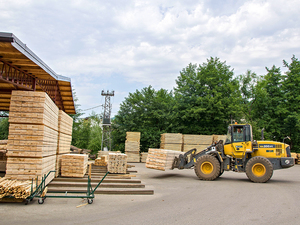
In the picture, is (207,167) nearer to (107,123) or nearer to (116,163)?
(116,163)

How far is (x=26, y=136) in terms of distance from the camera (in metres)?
8.09

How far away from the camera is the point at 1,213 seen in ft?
20.8

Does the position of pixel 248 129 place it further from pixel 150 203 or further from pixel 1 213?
pixel 1 213

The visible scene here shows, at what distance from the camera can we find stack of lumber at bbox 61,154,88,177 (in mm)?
10805

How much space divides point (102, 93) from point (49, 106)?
23.4 metres

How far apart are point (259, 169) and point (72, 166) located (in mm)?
8828

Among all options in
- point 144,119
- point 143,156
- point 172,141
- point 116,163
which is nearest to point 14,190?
point 116,163

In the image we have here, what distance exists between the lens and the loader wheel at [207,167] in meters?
12.7

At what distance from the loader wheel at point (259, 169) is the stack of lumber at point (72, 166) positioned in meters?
7.84

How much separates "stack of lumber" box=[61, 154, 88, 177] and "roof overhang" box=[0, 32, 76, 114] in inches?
132

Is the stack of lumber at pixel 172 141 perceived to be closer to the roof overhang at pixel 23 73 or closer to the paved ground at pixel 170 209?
the roof overhang at pixel 23 73

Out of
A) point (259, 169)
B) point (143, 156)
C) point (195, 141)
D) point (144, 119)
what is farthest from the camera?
point (144, 119)

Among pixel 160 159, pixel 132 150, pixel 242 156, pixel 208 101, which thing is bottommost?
pixel 160 159

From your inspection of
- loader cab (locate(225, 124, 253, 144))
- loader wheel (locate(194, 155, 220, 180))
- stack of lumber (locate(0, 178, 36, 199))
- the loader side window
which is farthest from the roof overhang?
the loader side window
